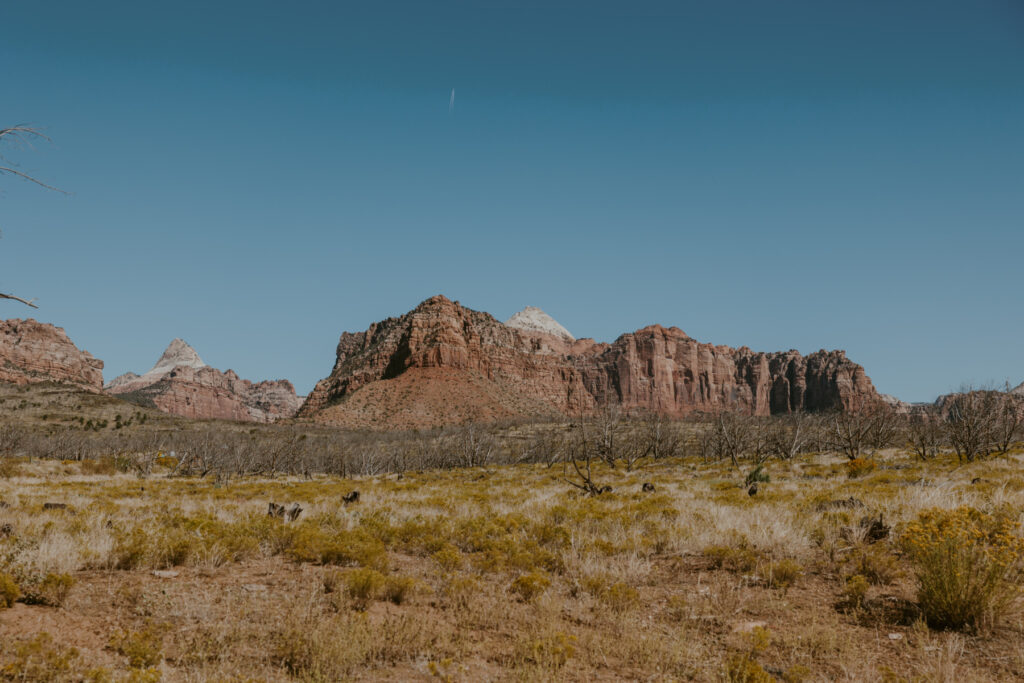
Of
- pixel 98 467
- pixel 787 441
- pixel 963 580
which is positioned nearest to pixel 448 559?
pixel 963 580

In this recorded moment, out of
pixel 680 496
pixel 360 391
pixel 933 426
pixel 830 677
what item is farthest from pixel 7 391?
pixel 933 426

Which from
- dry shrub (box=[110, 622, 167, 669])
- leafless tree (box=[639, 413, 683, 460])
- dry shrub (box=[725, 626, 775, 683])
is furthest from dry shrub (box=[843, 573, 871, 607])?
leafless tree (box=[639, 413, 683, 460])

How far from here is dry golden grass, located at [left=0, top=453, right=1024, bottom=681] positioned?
4594 mm

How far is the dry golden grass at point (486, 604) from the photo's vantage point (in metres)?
4.59

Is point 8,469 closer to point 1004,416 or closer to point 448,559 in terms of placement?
point 448,559

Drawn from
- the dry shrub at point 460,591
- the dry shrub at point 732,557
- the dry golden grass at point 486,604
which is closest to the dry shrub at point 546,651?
the dry golden grass at point 486,604

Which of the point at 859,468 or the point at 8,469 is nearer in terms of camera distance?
the point at 859,468

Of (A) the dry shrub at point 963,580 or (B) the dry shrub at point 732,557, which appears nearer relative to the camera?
(A) the dry shrub at point 963,580

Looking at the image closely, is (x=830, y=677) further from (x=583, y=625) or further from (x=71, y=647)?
(x=71, y=647)

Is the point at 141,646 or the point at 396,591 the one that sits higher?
the point at 141,646

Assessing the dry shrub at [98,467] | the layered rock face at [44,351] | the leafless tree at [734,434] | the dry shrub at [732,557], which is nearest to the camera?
the dry shrub at [732,557]

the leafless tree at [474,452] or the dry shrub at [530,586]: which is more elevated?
the dry shrub at [530,586]

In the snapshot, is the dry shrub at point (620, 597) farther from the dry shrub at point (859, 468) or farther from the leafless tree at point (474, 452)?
the leafless tree at point (474, 452)

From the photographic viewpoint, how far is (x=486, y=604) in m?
6.33
